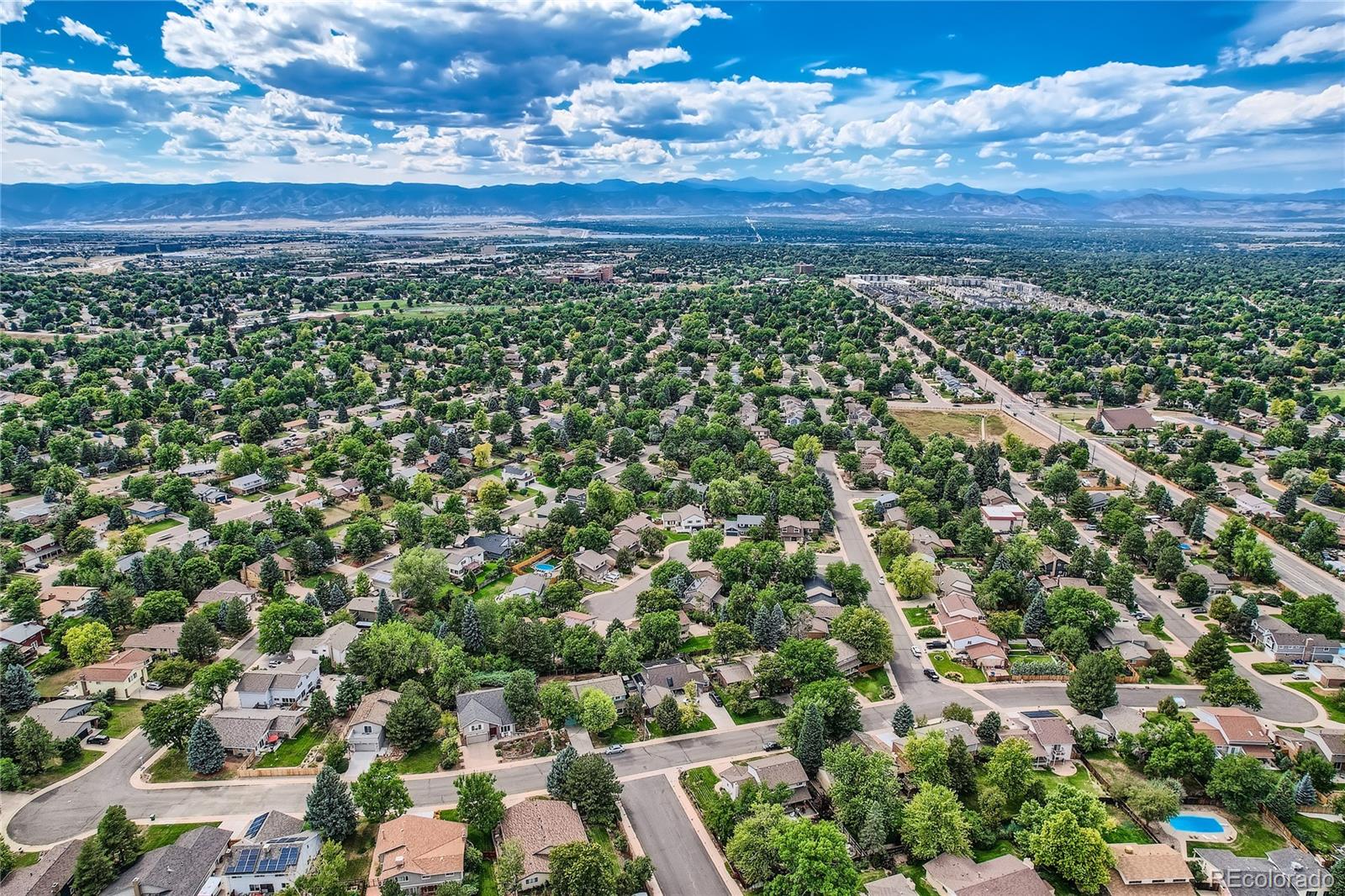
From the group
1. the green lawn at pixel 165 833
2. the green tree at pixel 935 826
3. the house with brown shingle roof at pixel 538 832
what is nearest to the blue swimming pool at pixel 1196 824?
the green tree at pixel 935 826

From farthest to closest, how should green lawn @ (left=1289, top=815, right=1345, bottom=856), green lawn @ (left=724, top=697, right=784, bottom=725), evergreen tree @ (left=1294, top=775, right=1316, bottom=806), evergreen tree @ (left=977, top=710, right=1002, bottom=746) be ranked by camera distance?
green lawn @ (left=724, top=697, right=784, bottom=725), evergreen tree @ (left=977, top=710, right=1002, bottom=746), evergreen tree @ (left=1294, top=775, right=1316, bottom=806), green lawn @ (left=1289, top=815, right=1345, bottom=856)

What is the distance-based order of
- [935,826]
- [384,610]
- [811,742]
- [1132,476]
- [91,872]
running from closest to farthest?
[91,872] → [935,826] → [811,742] → [384,610] → [1132,476]

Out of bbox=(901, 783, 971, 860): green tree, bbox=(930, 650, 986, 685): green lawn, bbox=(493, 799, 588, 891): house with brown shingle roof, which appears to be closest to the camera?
bbox=(493, 799, 588, 891): house with brown shingle roof

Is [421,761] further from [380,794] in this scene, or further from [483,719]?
[380,794]

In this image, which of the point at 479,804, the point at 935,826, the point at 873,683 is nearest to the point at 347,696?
the point at 479,804

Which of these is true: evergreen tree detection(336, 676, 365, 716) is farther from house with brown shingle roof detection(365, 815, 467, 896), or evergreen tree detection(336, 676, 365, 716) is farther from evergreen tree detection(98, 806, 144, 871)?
evergreen tree detection(98, 806, 144, 871)

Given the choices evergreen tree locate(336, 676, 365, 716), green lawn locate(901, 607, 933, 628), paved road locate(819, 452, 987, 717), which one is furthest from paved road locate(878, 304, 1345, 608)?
evergreen tree locate(336, 676, 365, 716)

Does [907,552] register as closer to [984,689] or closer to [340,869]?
[984,689]
